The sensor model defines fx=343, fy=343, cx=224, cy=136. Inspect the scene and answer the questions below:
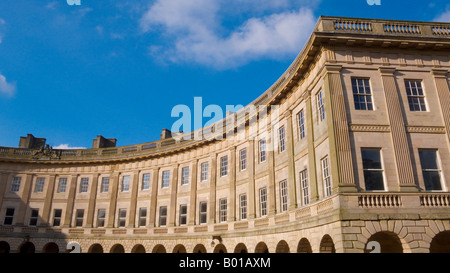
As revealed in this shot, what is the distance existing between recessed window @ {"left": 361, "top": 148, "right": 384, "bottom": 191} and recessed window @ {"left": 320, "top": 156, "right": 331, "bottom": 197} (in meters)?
1.82

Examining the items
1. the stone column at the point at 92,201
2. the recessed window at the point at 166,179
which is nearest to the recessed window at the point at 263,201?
the recessed window at the point at 166,179

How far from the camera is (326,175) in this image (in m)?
18.2

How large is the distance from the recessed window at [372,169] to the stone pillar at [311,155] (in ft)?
10.4

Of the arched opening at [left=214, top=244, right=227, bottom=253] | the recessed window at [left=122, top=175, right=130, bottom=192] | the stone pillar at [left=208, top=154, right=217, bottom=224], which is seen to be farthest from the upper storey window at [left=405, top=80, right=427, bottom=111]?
the recessed window at [left=122, top=175, right=130, bottom=192]

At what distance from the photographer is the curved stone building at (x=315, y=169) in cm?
1612

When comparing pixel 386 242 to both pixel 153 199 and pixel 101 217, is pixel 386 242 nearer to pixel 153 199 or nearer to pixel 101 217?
pixel 153 199

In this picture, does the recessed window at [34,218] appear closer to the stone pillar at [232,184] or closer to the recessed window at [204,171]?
the recessed window at [204,171]

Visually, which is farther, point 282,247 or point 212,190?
point 212,190

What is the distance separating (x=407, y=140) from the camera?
1756 cm

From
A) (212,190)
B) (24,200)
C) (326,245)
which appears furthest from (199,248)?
(24,200)

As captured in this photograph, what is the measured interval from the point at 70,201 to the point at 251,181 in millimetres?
24645

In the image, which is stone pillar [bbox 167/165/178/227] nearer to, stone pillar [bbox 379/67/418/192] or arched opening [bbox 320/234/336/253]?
arched opening [bbox 320/234/336/253]

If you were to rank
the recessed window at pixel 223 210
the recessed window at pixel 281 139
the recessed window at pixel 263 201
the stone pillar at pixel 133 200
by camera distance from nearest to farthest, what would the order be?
the recessed window at pixel 281 139, the recessed window at pixel 263 201, the recessed window at pixel 223 210, the stone pillar at pixel 133 200

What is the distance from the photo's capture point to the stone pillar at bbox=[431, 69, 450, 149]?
60.2 ft
